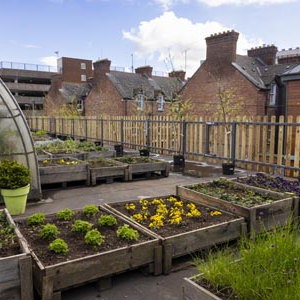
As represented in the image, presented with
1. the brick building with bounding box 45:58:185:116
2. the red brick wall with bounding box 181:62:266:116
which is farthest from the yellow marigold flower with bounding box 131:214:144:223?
the brick building with bounding box 45:58:185:116

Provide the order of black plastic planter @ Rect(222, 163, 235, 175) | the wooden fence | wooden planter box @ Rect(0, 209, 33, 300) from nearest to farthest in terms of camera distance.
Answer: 1. wooden planter box @ Rect(0, 209, 33, 300)
2. the wooden fence
3. black plastic planter @ Rect(222, 163, 235, 175)

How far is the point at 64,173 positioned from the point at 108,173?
43.9 inches

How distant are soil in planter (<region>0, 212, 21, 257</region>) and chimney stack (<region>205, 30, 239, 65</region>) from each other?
18.8 metres

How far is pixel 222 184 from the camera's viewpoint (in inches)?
232

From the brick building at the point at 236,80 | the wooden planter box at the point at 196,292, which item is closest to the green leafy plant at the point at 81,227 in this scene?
the wooden planter box at the point at 196,292

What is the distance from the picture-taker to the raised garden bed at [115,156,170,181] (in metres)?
8.50

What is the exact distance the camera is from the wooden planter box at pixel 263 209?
429 cm

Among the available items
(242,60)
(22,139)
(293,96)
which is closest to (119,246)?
(22,139)

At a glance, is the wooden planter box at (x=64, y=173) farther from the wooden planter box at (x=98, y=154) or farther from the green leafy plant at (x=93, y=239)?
the green leafy plant at (x=93, y=239)

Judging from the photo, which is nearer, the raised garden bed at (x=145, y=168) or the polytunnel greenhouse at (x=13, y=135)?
the polytunnel greenhouse at (x=13, y=135)

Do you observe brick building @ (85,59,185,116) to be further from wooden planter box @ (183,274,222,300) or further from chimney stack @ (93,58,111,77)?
wooden planter box @ (183,274,222,300)

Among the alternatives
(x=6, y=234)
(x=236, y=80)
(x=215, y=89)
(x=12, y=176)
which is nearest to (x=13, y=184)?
(x=12, y=176)

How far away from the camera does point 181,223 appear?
4078 mm

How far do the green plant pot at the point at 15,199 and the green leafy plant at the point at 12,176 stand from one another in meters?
0.07
